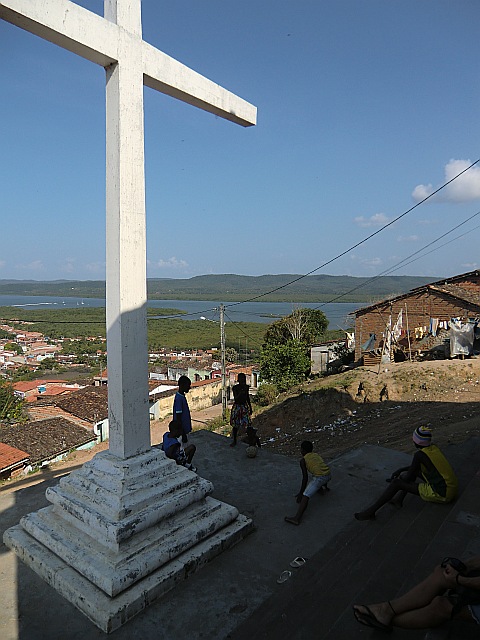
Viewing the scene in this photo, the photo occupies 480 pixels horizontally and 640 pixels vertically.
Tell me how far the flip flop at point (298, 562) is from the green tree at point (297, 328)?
2673 centimetres

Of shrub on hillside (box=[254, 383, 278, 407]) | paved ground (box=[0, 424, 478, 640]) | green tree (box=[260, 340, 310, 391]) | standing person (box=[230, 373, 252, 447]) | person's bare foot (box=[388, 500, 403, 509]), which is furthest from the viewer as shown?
green tree (box=[260, 340, 310, 391])

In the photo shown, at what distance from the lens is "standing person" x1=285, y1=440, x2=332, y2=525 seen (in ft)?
12.2

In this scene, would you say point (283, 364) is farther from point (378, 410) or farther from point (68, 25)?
point (68, 25)

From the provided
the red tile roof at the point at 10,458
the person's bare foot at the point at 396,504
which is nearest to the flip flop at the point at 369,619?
the person's bare foot at the point at 396,504

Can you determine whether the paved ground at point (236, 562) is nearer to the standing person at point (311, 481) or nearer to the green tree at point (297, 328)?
the standing person at point (311, 481)

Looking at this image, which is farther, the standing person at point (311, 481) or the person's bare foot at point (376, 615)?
the standing person at point (311, 481)

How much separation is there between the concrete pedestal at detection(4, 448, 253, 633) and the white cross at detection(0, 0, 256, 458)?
0.27 metres

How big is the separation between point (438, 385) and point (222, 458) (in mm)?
9004

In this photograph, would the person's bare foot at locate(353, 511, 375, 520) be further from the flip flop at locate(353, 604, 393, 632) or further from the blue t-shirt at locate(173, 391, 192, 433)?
the blue t-shirt at locate(173, 391, 192, 433)

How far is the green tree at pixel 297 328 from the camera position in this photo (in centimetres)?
3097

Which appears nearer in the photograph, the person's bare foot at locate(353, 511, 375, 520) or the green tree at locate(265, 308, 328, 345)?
the person's bare foot at locate(353, 511, 375, 520)

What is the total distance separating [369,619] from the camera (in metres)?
2.27

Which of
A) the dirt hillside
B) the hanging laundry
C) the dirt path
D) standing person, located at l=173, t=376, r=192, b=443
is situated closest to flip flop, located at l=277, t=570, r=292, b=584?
standing person, located at l=173, t=376, r=192, b=443

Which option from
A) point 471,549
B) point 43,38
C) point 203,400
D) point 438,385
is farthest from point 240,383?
point 203,400
